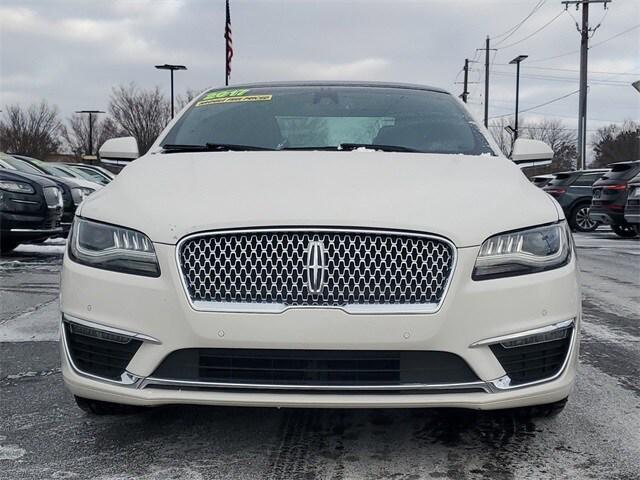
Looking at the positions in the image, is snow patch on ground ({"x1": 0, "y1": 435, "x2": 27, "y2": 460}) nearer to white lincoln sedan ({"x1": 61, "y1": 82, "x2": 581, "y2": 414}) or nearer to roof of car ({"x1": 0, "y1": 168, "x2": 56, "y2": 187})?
white lincoln sedan ({"x1": 61, "y1": 82, "x2": 581, "y2": 414})

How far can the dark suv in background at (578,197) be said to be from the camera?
55.5 feet

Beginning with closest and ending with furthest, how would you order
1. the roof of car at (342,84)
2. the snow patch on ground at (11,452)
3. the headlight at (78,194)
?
1. the snow patch on ground at (11,452)
2. the roof of car at (342,84)
3. the headlight at (78,194)

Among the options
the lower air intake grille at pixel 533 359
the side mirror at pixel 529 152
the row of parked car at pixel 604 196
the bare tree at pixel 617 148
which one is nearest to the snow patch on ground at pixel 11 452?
the lower air intake grille at pixel 533 359

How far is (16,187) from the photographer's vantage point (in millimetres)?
9195

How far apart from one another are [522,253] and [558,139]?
244 ft

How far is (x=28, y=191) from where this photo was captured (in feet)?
30.2

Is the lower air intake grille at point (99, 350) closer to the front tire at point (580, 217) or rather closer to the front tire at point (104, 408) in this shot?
the front tire at point (104, 408)

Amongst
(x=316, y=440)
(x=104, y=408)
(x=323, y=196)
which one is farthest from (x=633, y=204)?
(x=104, y=408)

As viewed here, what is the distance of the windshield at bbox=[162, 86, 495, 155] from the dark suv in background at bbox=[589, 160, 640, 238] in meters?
10.9

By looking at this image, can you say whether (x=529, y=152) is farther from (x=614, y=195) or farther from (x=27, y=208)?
(x=614, y=195)

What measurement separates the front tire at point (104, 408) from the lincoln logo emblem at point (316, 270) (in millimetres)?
921

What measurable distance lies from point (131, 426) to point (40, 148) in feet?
192

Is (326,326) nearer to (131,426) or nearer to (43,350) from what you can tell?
(131,426)

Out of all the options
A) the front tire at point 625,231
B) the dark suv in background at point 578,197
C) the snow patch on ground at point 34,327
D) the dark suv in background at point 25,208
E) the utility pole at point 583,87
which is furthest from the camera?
the utility pole at point 583,87
